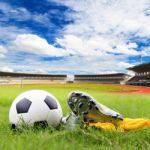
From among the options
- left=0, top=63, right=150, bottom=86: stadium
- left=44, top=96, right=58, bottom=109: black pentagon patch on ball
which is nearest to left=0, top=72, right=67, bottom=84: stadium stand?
left=0, top=63, right=150, bottom=86: stadium

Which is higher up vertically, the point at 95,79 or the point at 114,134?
the point at 95,79

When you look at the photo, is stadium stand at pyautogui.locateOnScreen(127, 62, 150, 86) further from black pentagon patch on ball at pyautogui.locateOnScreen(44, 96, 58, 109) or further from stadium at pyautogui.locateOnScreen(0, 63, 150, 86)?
black pentagon patch on ball at pyautogui.locateOnScreen(44, 96, 58, 109)

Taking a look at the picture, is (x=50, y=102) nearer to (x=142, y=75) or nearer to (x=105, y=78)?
(x=142, y=75)

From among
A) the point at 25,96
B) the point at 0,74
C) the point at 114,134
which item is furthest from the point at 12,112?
the point at 0,74

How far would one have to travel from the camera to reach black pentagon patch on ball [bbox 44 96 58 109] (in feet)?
14.9

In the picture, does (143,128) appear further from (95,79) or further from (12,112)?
(95,79)

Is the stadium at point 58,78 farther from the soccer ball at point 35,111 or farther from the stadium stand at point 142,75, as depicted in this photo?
the soccer ball at point 35,111

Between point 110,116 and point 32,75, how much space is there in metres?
83.0

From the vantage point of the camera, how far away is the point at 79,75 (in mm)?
99375

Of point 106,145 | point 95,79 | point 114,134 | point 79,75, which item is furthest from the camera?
point 79,75

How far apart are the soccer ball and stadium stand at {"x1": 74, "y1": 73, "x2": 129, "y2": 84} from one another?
74787mm

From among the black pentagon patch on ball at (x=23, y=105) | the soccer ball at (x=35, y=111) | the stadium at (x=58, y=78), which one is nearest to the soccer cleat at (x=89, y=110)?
the soccer ball at (x=35, y=111)

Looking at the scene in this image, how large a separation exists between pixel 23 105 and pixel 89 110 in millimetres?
933

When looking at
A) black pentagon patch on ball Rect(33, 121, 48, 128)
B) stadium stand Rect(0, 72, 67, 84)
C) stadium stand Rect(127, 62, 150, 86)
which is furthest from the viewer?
stadium stand Rect(0, 72, 67, 84)
